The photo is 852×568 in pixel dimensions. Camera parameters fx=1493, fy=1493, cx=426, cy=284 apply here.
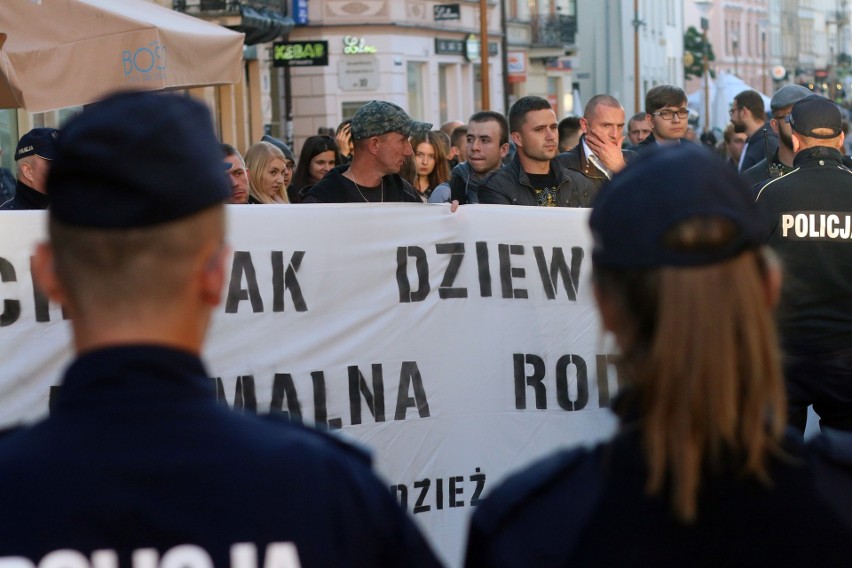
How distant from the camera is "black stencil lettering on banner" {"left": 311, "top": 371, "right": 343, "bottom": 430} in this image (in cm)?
564

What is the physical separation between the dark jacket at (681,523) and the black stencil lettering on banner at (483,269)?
12.9ft

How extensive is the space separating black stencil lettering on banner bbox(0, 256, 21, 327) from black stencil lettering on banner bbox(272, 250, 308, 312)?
0.96 m

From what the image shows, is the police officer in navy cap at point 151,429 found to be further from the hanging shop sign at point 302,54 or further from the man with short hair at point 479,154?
the hanging shop sign at point 302,54

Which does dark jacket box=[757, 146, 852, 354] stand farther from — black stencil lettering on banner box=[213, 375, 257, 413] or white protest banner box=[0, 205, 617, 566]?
black stencil lettering on banner box=[213, 375, 257, 413]

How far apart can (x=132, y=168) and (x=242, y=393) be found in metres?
3.75

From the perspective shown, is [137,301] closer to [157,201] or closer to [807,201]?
[157,201]

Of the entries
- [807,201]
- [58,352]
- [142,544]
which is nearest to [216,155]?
[142,544]

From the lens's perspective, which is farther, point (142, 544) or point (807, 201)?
point (807, 201)

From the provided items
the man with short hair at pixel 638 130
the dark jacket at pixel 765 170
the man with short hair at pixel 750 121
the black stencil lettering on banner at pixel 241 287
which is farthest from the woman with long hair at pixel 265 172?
the man with short hair at pixel 638 130

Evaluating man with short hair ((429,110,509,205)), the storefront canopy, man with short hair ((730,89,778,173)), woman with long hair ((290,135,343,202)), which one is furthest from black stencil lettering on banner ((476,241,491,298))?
man with short hair ((730,89,778,173))

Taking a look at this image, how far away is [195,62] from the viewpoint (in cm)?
932

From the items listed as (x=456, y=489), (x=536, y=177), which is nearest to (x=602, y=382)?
(x=456, y=489)

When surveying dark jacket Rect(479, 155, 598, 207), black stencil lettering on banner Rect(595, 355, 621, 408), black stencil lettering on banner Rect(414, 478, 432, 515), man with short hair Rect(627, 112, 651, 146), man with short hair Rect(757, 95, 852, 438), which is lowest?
black stencil lettering on banner Rect(414, 478, 432, 515)

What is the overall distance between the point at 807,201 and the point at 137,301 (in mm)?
4664
